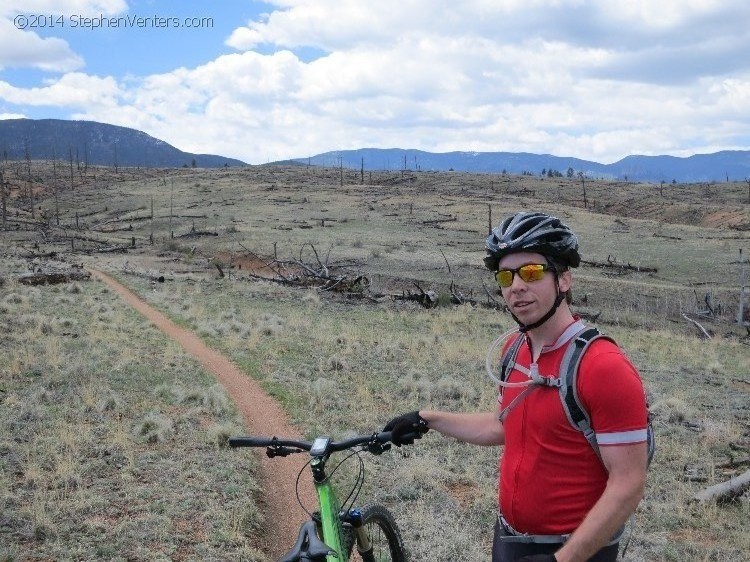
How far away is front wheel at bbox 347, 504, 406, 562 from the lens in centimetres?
423

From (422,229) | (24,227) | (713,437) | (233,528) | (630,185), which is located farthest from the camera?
(630,185)

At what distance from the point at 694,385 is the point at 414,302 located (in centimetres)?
1295

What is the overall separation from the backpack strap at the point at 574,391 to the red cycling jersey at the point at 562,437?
23mm

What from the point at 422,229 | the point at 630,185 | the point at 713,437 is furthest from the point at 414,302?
the point at 630,185

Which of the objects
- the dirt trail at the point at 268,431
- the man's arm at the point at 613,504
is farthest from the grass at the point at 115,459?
the man's arm at the point at 613,504

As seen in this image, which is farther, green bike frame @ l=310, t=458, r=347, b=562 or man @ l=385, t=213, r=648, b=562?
green bike frame @ l=310, t=458, r=347, b=562

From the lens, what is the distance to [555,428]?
8.12 feet

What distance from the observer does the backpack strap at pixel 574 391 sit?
237 cm

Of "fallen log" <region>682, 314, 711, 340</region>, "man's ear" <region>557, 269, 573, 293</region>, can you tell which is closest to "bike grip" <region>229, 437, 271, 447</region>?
"man's ear" <region>557, 269, 573, 293</region>

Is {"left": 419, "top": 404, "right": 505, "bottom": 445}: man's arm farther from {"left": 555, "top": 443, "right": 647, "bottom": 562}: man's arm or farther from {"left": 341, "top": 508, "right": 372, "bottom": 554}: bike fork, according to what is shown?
{"left": 341, "top": 508, "right": 372, "bottom": 554}: bike fork

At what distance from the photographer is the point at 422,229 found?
2093 inches

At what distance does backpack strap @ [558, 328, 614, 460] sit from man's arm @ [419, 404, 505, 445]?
805 millimetres

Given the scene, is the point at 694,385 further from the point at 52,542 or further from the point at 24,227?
the point at 24,227

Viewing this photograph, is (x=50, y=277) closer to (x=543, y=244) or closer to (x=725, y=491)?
(x=725, y=491)
